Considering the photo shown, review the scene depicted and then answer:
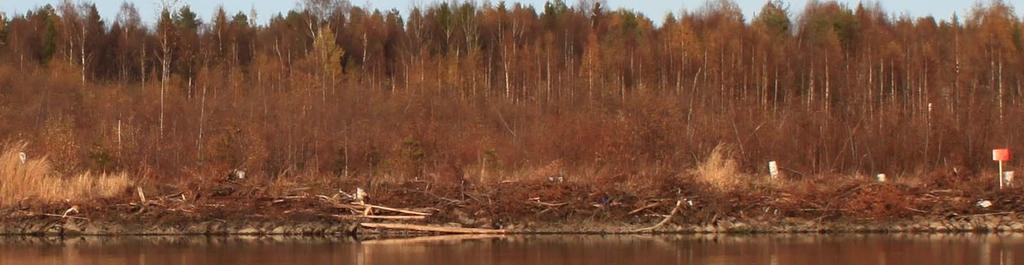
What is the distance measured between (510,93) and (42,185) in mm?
38291

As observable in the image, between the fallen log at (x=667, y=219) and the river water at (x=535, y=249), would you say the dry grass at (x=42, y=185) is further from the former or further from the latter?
the fallen log at (x=667, y=219)

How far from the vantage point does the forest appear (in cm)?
3744

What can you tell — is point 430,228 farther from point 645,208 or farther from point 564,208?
point 645,208

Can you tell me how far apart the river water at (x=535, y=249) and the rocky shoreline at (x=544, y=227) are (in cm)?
71

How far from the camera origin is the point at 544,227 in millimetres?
27203

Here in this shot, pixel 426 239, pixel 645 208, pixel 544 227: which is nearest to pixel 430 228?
pixel 426 239

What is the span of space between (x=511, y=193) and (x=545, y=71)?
4417 centimetres

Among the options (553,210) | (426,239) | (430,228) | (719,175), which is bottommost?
(426,239)

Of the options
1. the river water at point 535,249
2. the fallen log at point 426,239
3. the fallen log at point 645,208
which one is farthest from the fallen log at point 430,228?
the fallen log at point 645,208

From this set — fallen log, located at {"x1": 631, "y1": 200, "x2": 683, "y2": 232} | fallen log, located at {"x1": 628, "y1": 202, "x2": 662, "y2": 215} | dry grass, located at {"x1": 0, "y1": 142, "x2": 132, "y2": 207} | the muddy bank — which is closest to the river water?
fallen log, located at {"x1": 631, "y1": 200, "x2": 683, "y2": 232}

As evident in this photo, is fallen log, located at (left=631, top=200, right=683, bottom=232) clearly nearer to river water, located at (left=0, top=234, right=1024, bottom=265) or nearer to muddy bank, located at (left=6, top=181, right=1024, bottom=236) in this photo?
muddy bank, located at (left=6, top=181, right=1024, bottom=236)

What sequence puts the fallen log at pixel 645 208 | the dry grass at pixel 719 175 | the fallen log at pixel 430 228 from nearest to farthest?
the fallen log at pixel 430 228 → the fallen log at pixel 645 208 → the dry grass at pixel 719 175

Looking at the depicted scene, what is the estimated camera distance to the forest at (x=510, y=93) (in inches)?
1474

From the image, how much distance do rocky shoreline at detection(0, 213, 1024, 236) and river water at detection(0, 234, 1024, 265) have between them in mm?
712
